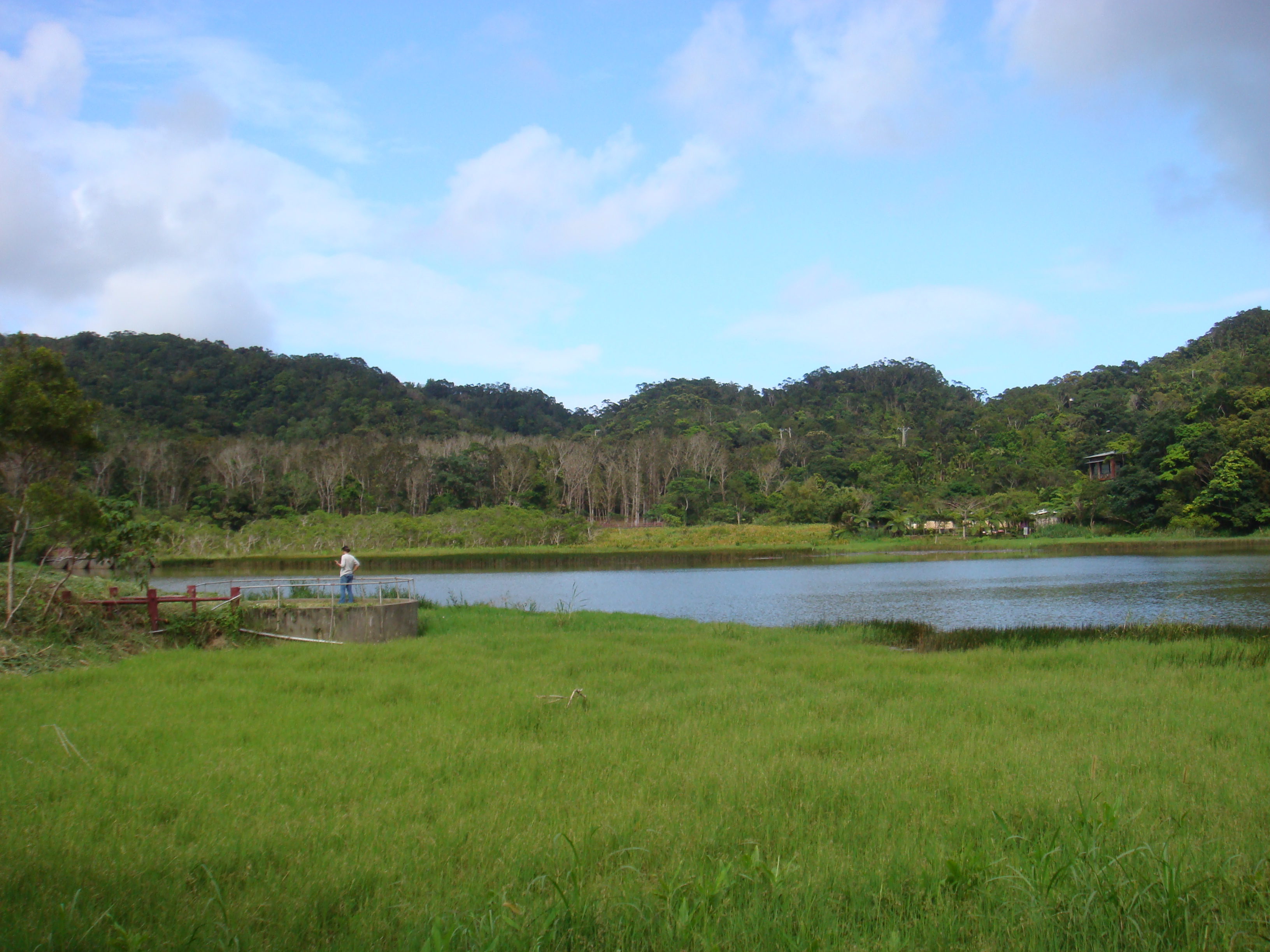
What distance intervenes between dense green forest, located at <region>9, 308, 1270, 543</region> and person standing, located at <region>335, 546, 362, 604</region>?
108ft

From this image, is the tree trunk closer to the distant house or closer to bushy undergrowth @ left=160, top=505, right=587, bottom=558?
bushy undergrowth @ left=160, top=505, right=587, bottom=558

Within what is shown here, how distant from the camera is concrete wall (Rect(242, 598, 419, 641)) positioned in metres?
15.2

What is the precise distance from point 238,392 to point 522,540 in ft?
181

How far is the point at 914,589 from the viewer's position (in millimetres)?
29031

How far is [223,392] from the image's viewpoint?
97250 mm

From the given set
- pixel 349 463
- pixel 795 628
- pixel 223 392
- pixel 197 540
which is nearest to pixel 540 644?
pixel 795 628

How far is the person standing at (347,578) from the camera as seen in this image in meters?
16.5

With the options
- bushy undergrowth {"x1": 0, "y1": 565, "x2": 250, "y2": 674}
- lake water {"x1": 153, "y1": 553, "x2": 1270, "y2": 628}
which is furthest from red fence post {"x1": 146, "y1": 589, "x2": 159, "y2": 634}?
lake water {"x1": 153, "y1": 553, "x2": 1270, "y2": 628}

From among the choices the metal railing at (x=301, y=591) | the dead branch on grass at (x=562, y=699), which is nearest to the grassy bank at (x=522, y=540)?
the metal railing at (x=301, y=591)

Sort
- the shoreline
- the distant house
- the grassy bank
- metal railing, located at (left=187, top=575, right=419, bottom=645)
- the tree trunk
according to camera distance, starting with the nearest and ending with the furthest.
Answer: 1. the tree trunk
2. metal railing, located at (left=187, top=575, right=419, bottom=645)
3. the shoreline
4. the grassy bank
5. the distant house

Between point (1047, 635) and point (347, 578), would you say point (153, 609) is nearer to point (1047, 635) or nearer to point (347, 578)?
point (347, 578)

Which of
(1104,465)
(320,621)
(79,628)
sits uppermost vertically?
(1104,465)

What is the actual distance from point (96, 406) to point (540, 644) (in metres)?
8.35

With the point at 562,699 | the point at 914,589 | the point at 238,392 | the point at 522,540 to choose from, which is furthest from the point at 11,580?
the point at 238,392
